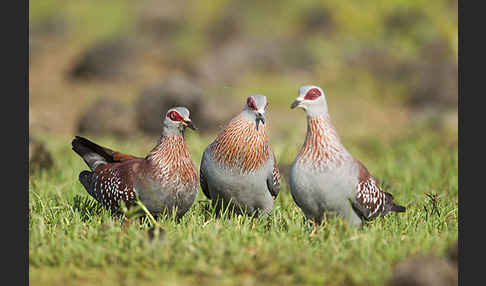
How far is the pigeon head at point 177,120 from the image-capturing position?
481cm

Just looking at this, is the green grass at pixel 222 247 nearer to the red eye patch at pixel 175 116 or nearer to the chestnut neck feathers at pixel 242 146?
the chestnut neck feathers at pixel 242 146

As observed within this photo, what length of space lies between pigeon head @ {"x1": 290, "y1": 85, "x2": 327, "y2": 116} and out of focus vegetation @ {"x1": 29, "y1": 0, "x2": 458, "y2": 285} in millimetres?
882

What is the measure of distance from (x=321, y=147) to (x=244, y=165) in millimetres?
819

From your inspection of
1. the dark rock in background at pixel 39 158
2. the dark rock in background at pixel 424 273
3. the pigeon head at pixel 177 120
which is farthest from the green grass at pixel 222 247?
the dark rock in background at pixel 39 158

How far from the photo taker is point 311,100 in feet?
14.6

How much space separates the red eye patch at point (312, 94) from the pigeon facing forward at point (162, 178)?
38.9 inches

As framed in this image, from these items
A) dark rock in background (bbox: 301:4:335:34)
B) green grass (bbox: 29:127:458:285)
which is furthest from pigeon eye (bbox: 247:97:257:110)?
dark rock in background (bbox: 301:4:335:34)

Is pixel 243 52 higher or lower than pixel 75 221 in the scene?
higher

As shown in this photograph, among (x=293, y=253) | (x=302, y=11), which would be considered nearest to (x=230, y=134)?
(x=293, y=253)

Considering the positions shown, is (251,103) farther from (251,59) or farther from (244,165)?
(251,59)

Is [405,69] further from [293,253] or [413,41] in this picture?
[293,253]

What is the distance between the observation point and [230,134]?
199 inches

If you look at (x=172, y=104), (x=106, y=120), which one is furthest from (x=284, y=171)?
(x=106, y=120)

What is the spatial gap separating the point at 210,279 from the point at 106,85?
501 inches
